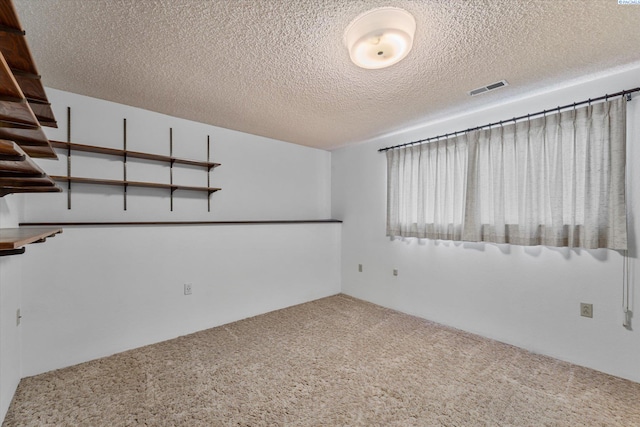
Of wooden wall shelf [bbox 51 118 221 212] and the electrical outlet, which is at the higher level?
wooden wall shelf [bbox 51 118 221 212]

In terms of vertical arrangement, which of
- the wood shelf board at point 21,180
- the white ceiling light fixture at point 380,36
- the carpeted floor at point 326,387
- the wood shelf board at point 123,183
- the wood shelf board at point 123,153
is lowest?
the carpeted floor at point 326,387

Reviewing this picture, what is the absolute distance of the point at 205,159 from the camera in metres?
3.35

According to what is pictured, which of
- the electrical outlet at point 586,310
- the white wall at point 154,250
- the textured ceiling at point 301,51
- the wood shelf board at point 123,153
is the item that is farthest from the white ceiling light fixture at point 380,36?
the electrical outlet at point 586,310

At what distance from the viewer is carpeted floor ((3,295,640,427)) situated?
1.69 metres

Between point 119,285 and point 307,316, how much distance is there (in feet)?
6.46

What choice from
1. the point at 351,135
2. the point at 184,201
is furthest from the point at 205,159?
the point at 351,135

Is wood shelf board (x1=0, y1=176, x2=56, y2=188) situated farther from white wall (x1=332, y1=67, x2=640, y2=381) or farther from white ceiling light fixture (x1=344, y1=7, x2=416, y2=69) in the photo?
white wall (x1=332, y1=67, x2=640, y2=381)

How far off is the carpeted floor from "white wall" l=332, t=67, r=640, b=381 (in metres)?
0.20

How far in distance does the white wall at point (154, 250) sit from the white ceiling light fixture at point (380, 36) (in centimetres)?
231

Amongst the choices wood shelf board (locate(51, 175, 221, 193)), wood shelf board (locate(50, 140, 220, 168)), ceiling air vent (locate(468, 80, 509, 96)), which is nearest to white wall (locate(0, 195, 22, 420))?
wood shelf board (locate(51, 175, 221, 193))

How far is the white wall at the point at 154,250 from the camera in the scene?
227cm

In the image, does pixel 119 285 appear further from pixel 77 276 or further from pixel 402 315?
pixel 402 315

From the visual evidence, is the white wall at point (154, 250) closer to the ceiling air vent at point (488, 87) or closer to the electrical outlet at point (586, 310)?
the ceiling air vent at point (488, 87)

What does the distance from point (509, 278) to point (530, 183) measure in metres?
0.91
